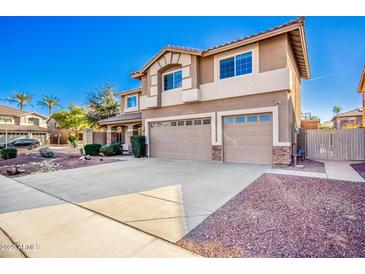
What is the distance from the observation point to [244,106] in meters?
10.3

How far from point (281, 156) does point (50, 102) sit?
53219 millimetres

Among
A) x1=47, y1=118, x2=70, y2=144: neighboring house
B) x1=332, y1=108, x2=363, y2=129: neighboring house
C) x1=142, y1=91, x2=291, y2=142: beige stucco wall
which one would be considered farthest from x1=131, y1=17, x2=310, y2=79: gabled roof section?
x1=47, y1=118, x2=70, y2=144: neighboring house

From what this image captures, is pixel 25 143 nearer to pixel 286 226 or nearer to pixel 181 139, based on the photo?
pixel 181 139

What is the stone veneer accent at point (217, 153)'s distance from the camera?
1101 centimetres

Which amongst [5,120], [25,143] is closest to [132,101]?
[25,143]

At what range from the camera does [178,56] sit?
12422 millimetres

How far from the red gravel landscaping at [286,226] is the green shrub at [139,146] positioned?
404 inches

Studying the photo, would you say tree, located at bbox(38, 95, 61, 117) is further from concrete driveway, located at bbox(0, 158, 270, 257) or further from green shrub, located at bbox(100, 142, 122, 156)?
concrete driveway, located at bbox(0, 158, 270, 257)

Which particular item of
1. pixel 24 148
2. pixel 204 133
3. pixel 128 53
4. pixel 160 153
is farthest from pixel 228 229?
pixel 24 148

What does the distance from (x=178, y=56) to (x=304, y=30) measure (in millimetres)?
6900

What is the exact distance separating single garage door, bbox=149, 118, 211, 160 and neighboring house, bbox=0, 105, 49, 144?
97.1 feet

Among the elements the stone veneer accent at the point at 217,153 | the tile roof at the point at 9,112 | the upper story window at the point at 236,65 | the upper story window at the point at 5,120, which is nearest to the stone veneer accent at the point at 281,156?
the stone veneer accent at the point at 217,153
